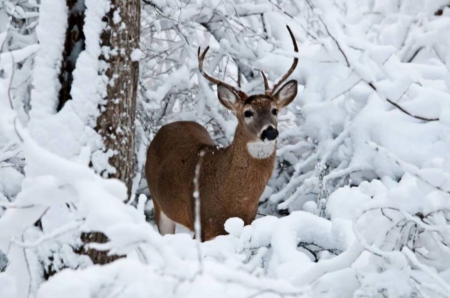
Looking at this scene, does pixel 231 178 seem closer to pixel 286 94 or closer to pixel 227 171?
pixel 227 171

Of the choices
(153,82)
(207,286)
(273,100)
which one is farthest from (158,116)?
(207,286)

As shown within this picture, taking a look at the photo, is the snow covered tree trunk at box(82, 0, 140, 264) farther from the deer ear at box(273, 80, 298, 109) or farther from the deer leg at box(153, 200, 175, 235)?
the deer leg at box(153, 200, 175, 235)

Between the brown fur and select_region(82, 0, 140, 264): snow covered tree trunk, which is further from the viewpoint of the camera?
the brown fur

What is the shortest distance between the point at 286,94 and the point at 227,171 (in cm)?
83

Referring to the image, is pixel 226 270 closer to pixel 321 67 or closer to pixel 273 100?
pixel 273 100

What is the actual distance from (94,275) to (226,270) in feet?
0.98

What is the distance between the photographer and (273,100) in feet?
18.9

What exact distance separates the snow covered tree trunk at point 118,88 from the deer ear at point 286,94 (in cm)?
275

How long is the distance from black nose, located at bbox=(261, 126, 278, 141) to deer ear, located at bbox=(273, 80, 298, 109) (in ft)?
2.16

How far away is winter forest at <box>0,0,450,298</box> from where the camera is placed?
74.5 inches

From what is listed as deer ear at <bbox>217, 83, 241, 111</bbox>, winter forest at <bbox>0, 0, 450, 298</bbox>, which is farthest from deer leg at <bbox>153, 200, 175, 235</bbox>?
deer ear at <bbox>217, 83, 241, 111</bbox>

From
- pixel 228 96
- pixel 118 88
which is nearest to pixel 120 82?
pixel 118 88

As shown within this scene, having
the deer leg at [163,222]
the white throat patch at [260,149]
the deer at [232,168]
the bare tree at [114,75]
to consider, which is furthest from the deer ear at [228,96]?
the bare tree at [114,75]

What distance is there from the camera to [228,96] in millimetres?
Result: 5988
